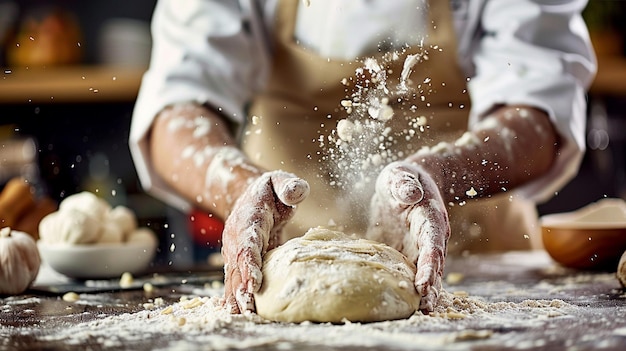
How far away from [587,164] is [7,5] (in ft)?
7.56

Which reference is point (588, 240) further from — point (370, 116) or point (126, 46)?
point (126, 46)

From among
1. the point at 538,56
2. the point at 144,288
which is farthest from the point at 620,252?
the point at 144,288

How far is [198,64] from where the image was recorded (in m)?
1.58

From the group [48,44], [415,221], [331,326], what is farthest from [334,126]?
[48,44]

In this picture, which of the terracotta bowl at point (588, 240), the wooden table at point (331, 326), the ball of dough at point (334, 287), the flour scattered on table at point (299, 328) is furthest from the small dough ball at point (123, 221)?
the terracotta bowl at point (588, 240)

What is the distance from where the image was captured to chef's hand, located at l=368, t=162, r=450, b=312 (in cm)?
93

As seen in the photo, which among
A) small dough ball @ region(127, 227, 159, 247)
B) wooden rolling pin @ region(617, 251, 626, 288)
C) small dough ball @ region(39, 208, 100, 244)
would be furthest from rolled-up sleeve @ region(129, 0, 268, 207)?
wooden rolling pin @ region(617, 251, 626, 288)

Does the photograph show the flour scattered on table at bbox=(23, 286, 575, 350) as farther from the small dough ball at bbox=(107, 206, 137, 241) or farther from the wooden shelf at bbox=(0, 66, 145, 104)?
the wooden shelf at bbox=(0, 66, 145, 104)

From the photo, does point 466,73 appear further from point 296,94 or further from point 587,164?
point 587,164

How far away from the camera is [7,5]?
9.73ft

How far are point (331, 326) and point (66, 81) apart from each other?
208cm

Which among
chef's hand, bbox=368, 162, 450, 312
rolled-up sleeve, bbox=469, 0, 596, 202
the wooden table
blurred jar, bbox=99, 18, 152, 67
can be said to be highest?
blurred jar, bbox=99, 18, 152, 67

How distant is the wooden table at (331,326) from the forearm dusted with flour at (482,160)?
0.49ft

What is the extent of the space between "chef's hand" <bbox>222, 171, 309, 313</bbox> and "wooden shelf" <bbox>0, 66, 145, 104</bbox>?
5.87 feet
